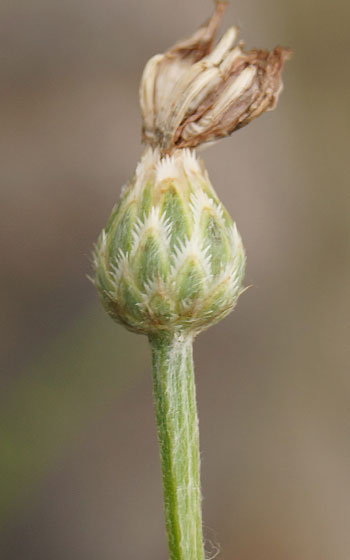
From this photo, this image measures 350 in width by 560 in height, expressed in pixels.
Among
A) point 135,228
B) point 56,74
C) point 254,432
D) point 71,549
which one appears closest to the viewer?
point 135,228

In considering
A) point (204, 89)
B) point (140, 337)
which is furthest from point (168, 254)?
point (140, 337)

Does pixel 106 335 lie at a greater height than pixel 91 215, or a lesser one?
lesser

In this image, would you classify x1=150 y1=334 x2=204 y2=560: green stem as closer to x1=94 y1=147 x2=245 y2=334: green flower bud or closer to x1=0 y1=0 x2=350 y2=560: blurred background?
x1=94 y1=147 x2=245 y2=334: green flower bud

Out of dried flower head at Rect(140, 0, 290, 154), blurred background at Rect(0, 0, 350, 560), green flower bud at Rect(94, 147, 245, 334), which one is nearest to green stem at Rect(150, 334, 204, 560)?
green flower bud at Rect(94, 147, 245, 334)

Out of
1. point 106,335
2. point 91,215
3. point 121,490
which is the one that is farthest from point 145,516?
point 91,215

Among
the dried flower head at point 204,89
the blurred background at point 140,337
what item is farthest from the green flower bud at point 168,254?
the blurred background at point 140,337

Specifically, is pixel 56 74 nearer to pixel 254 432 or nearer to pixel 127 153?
pixel 127 153

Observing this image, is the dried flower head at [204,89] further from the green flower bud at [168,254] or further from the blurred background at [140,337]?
the blurred background at [140,337]
